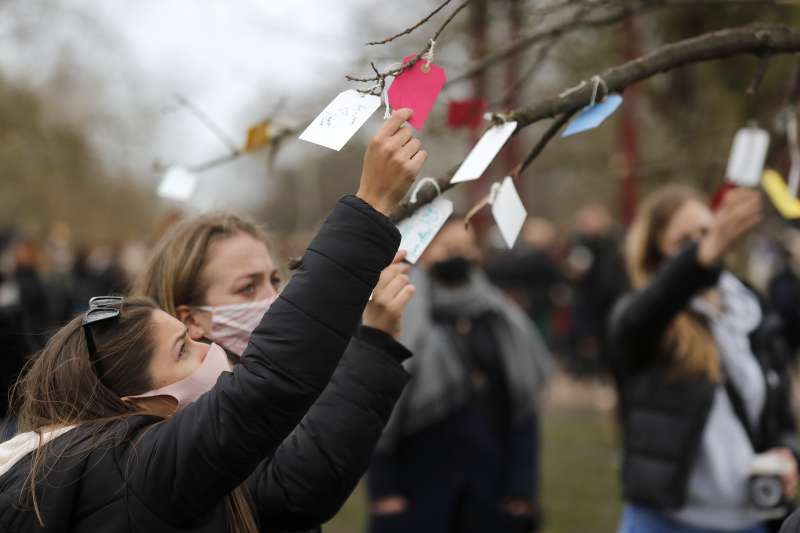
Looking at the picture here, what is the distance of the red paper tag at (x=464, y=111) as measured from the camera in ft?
7.53

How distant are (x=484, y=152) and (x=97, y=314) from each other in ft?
2.48

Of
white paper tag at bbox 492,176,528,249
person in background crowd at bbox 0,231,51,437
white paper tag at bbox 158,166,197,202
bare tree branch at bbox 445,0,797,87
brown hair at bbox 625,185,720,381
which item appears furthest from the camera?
person in background crowd at bbox 0,231,51,437

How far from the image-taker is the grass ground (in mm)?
5598

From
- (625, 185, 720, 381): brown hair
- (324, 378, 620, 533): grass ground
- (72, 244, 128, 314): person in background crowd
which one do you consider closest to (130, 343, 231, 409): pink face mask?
(625, 185, 720, 381): brown hair

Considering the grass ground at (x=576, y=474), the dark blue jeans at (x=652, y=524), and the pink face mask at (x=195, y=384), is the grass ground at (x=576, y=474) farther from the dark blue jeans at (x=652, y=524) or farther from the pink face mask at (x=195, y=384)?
the pink face mask at (x=195, y=384)

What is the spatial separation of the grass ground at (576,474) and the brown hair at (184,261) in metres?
3.82

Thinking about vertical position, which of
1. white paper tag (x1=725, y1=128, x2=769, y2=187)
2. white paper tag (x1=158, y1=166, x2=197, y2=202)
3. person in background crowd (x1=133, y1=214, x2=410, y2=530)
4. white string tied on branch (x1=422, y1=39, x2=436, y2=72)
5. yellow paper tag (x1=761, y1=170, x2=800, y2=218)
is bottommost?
yellow paper tag (x1=761, y1=170, x2=800, y2=218)

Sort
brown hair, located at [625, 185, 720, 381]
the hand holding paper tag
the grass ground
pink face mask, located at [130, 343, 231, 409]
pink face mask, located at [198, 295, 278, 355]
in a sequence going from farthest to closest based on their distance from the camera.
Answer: the grass ground < brown hair, located at [625, 185, 720, 381] < pink face mask, located at [198, 295, 278, 355] < pink face mask, located at [130, 343, 231, 409] < the hand holding paper tag

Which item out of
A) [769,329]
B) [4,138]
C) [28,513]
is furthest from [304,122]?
[4,138]

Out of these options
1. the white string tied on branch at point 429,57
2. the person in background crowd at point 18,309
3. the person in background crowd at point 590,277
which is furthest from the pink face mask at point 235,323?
the person in background crowd at point 590,277

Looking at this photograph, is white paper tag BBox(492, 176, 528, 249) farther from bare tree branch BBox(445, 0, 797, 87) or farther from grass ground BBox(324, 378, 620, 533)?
grass ground BBox(324, 378, 620, 533)

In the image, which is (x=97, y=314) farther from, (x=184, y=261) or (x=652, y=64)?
(x=652, y=64)

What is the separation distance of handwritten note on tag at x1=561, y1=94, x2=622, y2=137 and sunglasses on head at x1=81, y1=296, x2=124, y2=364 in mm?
938

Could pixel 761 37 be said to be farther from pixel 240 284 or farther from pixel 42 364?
pixel 42 364
